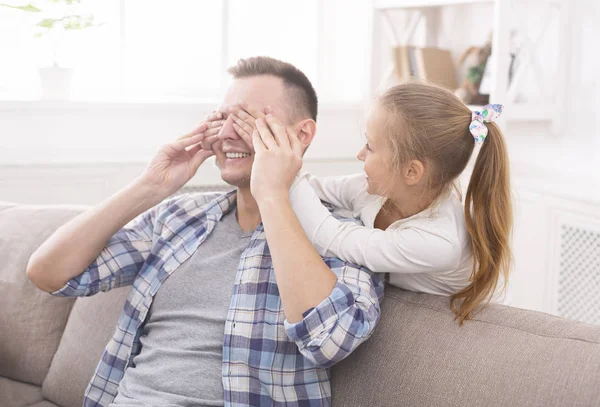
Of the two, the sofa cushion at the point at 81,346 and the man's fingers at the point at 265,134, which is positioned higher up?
the man's fingers at the point at 265,134

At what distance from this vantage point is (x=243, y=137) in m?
1.69

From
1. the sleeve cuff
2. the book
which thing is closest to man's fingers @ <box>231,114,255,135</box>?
the sleeve cuff

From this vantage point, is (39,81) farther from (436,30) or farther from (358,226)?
(358,226)

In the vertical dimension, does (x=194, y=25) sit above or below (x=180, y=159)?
above

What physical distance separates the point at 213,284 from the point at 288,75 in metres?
0.53

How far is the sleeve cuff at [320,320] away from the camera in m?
1.38

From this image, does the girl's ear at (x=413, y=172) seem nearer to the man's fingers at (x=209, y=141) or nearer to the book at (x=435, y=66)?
the man's fingers at (x=209, y=141)

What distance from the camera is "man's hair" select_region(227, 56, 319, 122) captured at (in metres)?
1.83

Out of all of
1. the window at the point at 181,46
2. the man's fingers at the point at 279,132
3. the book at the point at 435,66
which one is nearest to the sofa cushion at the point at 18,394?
the man's fingers at the point at 279,132

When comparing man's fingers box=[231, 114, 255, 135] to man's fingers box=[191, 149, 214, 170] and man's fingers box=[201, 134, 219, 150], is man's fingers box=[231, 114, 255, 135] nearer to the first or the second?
man's fingers box=[201, 134, 219, 150]

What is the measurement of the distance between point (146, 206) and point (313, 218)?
0.48 metres

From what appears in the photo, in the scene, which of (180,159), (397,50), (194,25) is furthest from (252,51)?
(180,159)

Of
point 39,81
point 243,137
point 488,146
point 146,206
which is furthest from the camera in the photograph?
point 39,81

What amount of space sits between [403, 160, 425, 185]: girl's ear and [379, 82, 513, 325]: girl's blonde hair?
1cm
